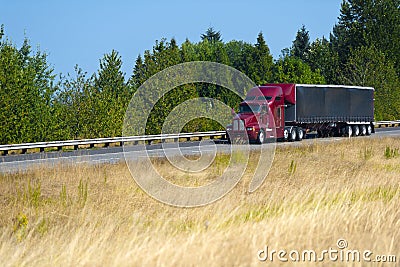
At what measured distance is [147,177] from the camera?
18.8m

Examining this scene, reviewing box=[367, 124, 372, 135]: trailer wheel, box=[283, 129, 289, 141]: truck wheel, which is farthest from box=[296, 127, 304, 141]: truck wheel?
box=[367, 124, 372, 135]: trailer wheel

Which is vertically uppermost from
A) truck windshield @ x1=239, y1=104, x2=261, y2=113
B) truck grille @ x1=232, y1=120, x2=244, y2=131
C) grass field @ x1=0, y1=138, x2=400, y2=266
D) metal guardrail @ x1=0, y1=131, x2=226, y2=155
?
truck windshield @ x1=239, y1=104, x2=261, y2=113

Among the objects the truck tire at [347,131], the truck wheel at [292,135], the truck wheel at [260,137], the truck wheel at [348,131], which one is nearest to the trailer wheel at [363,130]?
the truck wheel at [348,131]

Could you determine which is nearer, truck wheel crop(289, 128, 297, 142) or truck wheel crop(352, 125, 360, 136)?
truck wheel crop(289, 128, 297, 142)

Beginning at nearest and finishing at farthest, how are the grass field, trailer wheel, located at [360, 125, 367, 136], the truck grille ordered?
the grass field < the truck grille < trailer wheel, located at [360, 125, 367, 136]

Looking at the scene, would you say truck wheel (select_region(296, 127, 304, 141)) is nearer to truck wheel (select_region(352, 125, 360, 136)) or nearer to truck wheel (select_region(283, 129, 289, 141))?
truck wheel (select_region(283, 129, 289, 141))

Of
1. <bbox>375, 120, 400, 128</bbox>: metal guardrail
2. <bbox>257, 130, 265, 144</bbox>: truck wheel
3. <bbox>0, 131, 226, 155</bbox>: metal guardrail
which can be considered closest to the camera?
<bbox>0, 131, 226, 155</bbox>: metal guardrail

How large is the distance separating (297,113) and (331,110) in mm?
3963

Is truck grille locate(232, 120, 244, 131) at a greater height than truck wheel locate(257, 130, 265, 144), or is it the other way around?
truck grille locate(232, 120, 244, 131)

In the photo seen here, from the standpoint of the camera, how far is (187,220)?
11461 millimetres

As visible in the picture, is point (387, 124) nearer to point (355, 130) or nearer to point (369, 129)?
point (369, 129)

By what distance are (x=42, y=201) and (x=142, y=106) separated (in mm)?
30454

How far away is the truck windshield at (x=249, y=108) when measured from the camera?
36.7 m

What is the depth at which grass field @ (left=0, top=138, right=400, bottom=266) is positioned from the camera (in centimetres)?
812
